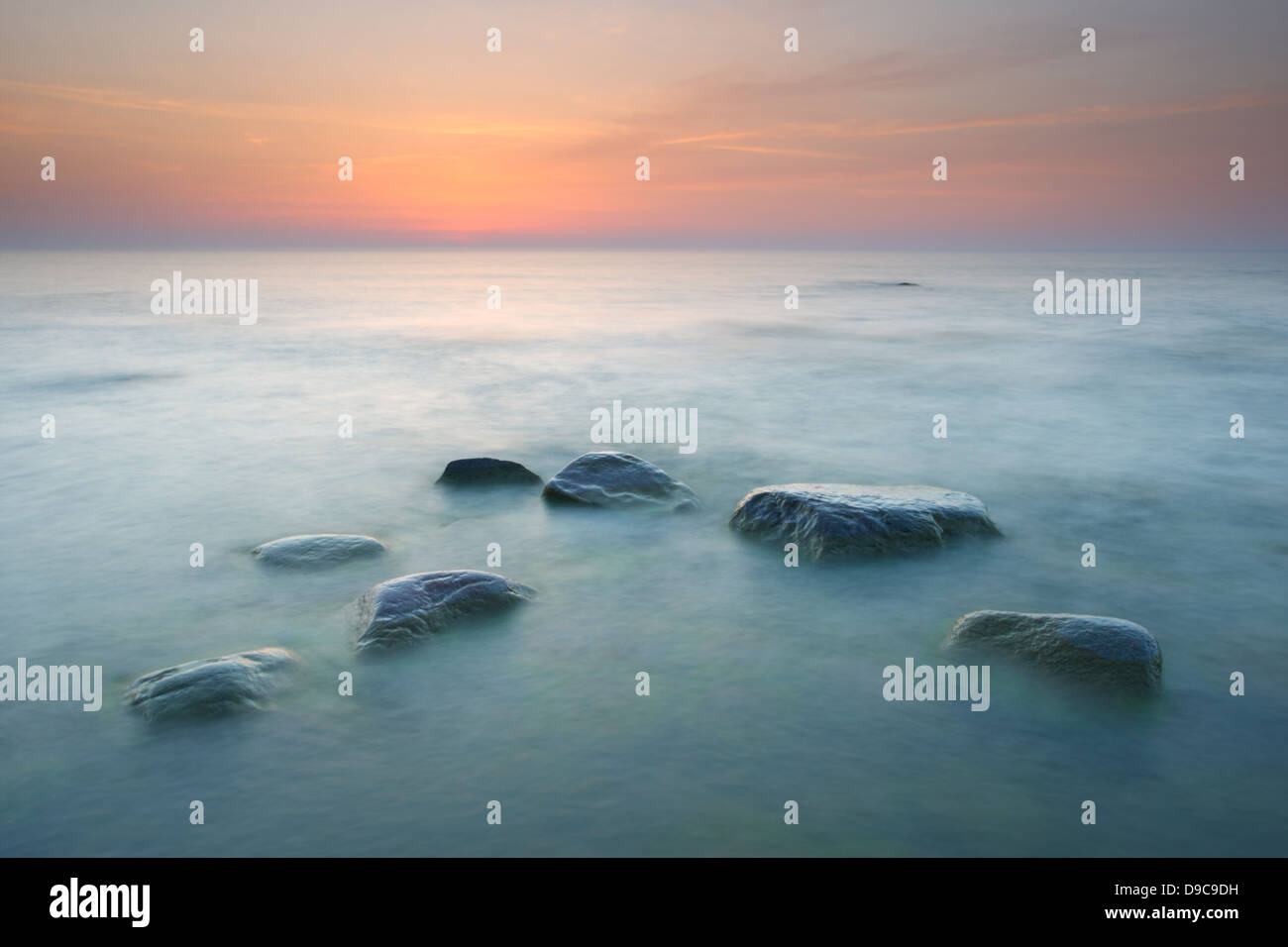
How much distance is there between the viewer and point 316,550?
8312 millimetres

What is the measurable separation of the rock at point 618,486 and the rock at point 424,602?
105 inches

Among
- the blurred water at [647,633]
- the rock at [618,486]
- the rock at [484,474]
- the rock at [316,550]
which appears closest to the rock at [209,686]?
the blurred water at [647,633]

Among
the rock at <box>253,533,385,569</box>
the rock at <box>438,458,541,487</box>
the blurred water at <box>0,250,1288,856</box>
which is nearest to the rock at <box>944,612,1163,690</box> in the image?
the blurred water at <box>0,250,1288,856</box>

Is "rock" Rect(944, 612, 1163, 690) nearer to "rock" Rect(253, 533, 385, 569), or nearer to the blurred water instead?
the blurred water

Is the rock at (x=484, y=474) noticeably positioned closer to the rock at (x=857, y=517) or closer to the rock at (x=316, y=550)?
the rock at (x=316, y=550)

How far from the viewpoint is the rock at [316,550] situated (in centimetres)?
813

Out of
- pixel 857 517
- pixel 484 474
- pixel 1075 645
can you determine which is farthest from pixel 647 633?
pixel 484 474

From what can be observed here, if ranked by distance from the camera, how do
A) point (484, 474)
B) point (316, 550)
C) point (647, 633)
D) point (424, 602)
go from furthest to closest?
point (484, 474) → point (316, 550) → point (647, 633) → point (424, 602)

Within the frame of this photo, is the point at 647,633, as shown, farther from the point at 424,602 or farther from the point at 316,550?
the point at 316,550

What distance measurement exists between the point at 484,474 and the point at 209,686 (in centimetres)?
571

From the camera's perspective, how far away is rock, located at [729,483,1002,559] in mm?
8219

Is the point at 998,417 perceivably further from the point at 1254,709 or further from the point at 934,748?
the point at 934,748

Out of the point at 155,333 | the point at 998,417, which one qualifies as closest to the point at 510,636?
the point at 998,417

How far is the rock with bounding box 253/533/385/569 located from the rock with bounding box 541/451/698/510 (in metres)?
2.31
